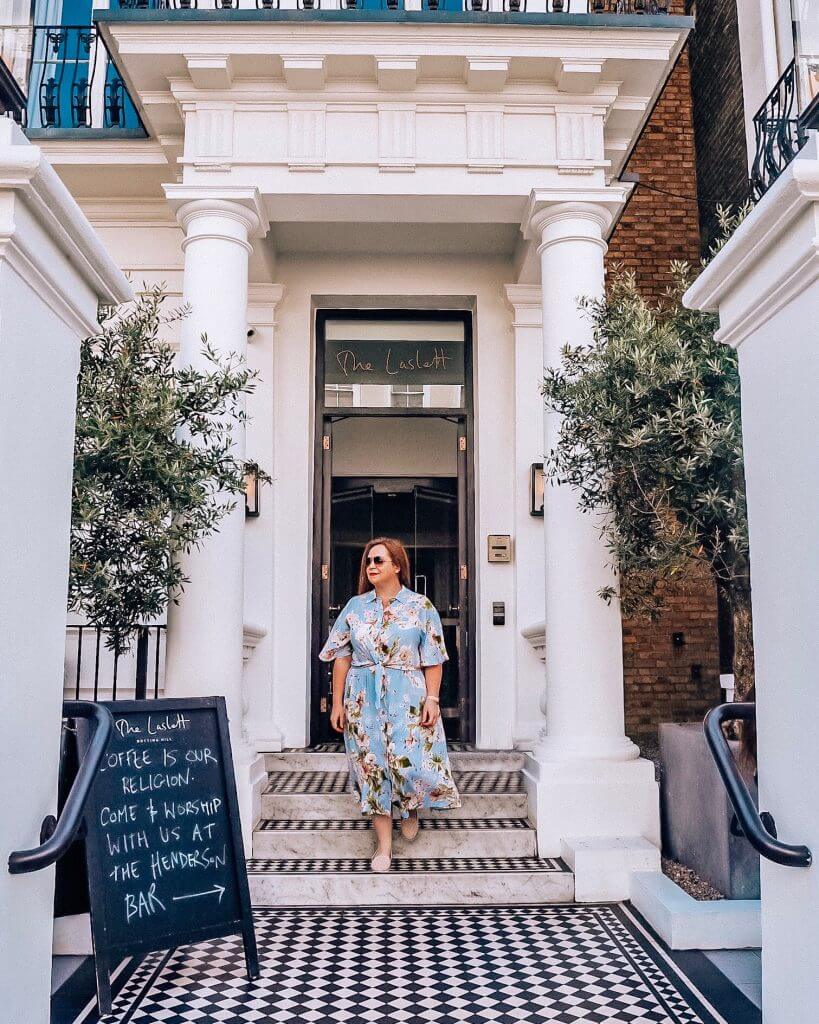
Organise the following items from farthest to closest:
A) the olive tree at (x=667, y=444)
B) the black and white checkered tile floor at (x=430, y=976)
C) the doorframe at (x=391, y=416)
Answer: the doorframe at (x=391, y=416)
the olive tree at (x=667, y=444)
the black and white checkered tile floor at (x=430, y=976)

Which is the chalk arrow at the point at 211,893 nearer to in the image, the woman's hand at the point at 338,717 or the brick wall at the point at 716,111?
the woman's hand at the point at 338,717

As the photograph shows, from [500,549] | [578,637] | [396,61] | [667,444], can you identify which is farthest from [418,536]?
[396,61]

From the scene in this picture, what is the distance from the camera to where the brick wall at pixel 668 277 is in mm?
8555

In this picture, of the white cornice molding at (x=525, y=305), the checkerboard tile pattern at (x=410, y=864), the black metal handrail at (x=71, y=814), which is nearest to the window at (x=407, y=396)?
the white cornice molding at (x=525, y=305)

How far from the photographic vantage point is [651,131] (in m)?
9.35

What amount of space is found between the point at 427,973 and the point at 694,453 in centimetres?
247

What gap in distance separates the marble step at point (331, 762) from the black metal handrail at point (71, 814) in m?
3.61

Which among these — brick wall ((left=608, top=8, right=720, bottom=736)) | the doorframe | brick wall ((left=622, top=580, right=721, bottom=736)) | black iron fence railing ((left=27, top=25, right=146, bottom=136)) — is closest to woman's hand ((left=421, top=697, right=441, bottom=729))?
the doorframe

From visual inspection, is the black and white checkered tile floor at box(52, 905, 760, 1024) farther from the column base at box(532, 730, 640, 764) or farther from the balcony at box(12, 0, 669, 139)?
the balcony at box(12, 0, 669, 139)

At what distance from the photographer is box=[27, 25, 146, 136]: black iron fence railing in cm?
657

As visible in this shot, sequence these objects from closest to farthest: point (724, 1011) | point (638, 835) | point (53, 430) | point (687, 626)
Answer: point (53, 430)
point (724, 1011)
point (638, 835)
point (687, 626)

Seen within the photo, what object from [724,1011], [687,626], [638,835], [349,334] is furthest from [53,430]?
[687,626]

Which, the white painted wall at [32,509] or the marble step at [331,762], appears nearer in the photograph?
the white painted wall at [32,509]

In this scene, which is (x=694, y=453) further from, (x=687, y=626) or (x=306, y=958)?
(x=687, y=626)
